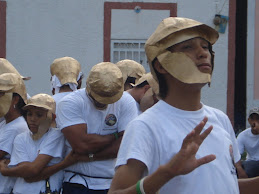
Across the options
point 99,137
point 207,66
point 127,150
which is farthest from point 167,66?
point 99,137

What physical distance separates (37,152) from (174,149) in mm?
2288

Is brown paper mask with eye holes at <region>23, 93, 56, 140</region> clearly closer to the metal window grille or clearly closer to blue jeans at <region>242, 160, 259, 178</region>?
blue jeans at <region>242, 160, 259, 178</region>

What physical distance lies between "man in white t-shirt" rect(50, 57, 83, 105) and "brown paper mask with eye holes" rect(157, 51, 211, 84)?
3145mm

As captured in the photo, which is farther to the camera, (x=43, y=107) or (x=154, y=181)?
(x=43, y=107)

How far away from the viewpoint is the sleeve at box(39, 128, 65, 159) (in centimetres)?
448

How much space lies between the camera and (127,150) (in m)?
2.47

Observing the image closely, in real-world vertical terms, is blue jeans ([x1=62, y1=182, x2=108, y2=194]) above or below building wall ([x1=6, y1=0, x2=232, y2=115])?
below

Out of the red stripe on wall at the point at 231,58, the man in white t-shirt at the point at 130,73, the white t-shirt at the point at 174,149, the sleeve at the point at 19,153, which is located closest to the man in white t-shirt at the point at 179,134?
the white t-shirt at the point at 174,149

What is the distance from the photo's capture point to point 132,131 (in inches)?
98.6

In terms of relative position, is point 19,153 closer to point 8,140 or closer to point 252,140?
point 8,140

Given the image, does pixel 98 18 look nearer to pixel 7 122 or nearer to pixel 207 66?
pixel 7 122

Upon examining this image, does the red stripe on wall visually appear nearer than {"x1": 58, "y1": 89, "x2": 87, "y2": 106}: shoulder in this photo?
No

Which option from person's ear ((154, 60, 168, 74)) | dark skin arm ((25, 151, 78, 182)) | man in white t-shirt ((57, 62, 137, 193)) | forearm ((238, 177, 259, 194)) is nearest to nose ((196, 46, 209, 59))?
person's ear ((154, 60, 168, 74))

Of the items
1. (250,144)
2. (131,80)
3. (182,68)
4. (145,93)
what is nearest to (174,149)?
(182,68)
